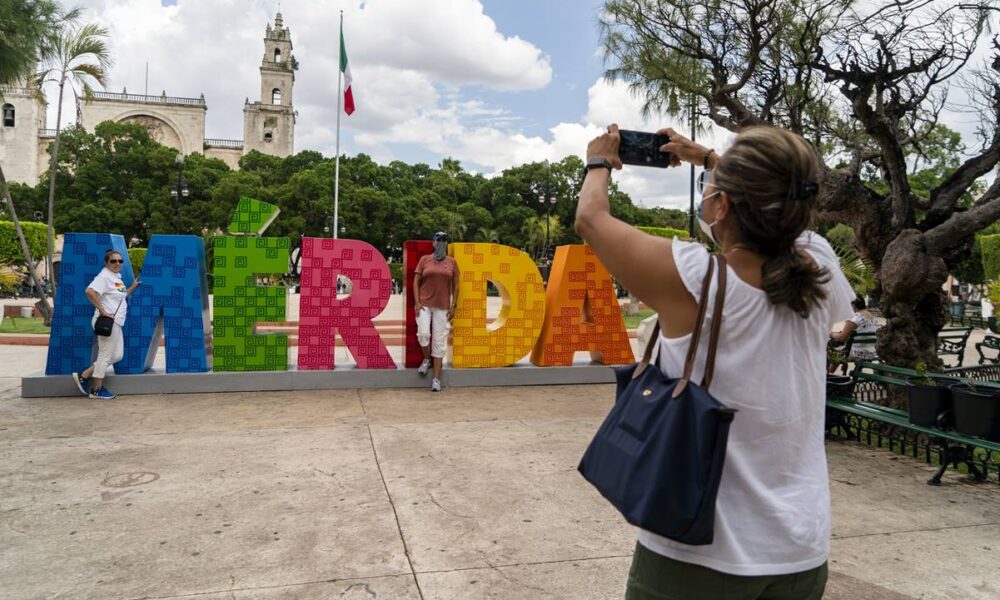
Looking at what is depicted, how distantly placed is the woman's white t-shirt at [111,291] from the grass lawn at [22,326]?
1024cm

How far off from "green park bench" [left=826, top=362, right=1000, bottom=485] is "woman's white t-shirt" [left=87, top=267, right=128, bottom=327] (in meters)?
7.79

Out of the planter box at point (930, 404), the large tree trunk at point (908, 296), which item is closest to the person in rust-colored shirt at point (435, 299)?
the large tree trunk at point (908, 296)

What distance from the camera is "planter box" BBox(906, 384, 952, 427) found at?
16.9 feet

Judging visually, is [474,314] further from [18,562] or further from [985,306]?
[985,306]

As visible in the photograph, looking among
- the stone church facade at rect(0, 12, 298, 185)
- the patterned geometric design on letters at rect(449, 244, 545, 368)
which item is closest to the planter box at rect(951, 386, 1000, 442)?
the patterned geometric design on letters at rect(449, 244, 545, 368)

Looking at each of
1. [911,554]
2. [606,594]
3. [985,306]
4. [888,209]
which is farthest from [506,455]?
[985,306]

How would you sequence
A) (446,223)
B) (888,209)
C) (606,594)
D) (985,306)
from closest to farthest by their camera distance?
(606,594), (888,209), (985,306), (446,223)

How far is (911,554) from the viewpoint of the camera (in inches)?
149

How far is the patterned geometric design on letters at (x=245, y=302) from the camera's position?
26.8 ft

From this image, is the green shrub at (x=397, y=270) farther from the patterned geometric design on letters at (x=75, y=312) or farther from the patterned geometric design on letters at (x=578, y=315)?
the patterned geometric design on letters at (x=75, y=312)

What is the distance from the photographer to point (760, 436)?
146 cm

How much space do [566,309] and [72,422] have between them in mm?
5991

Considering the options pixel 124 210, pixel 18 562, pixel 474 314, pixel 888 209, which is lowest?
pixel 18 562

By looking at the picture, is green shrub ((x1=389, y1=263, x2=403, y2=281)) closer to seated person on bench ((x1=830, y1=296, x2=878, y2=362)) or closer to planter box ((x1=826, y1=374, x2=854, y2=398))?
seated person on bench ((x1=830, y1=296, x2=878, y2=362))
